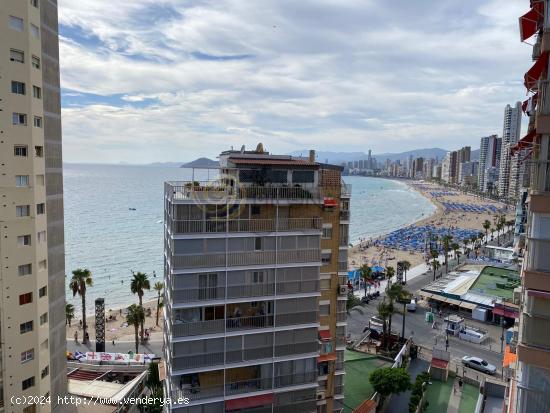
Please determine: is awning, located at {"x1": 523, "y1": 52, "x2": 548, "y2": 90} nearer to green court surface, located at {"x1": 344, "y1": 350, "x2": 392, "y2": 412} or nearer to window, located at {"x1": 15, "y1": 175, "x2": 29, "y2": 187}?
window, located at {"x1": 15, "y1": 175, "x2": 29, "y2": 187}

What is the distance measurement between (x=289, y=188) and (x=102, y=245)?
321 ft

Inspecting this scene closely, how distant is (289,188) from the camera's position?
2312 centimetres

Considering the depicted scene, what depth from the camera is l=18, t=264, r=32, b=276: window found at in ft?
74.8

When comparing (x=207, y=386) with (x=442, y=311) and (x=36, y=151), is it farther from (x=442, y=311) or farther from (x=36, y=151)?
(x=442, y=311)

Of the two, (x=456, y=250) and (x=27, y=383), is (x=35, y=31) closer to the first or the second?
(x=27, y=383)

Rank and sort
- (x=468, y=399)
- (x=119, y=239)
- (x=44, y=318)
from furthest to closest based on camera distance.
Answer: (x=119, y=239) < (x=468, y=399) < (x=44, y=318)

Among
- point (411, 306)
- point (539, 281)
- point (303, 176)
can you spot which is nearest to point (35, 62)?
point (303, 176)

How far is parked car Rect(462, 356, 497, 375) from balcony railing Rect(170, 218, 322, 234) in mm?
26766

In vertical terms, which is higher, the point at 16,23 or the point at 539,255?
the point at 16,23

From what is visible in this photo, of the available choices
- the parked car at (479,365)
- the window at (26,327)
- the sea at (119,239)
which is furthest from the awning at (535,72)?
the parked car at (479,365)

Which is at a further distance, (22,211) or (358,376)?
(358,376)

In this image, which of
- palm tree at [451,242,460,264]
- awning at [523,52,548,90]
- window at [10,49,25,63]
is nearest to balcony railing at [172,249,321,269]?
window at [10,49,25,63]

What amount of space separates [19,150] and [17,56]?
4.87 metres

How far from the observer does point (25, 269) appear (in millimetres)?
23078
